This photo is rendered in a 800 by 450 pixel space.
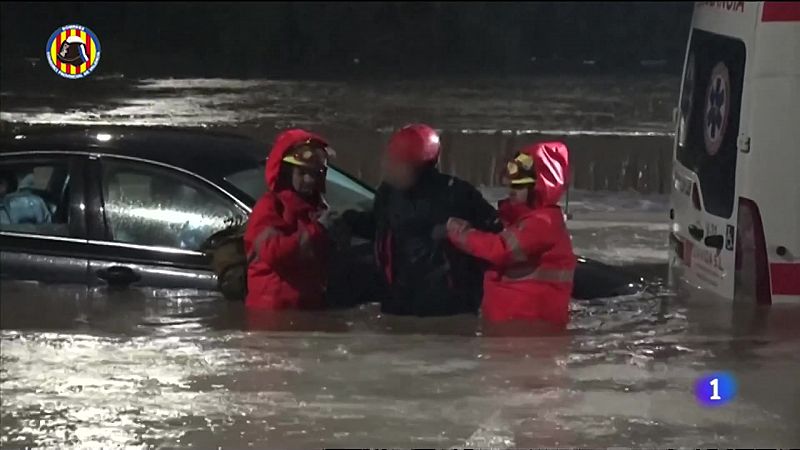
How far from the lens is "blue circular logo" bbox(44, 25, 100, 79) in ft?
28.6

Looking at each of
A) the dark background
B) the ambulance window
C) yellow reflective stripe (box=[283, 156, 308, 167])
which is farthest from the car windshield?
the dark background

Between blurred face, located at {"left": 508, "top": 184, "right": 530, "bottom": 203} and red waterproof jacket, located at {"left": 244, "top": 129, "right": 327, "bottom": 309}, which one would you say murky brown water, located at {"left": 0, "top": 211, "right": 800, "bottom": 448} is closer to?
red waterproof jacket, located at {"left": 244, "top": 129, "right": 327, "bottom": 309}

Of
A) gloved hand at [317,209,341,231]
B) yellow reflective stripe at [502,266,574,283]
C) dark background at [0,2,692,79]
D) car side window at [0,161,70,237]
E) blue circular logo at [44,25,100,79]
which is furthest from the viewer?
dark background at [0,2,692,79]

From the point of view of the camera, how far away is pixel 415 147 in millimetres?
7672

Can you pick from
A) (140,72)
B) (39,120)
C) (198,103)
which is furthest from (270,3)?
(39,120)

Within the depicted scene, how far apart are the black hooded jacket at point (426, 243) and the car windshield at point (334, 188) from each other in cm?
56

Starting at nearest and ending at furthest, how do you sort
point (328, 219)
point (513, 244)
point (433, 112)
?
point (513, 244) < point (328, 219) < point (433, 112)

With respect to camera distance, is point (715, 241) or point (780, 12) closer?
point (780, 12)

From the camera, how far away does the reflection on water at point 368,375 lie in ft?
20.2

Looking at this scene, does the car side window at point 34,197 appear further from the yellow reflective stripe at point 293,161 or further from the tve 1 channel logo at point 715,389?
the tve 1 channel logo at point 715,389

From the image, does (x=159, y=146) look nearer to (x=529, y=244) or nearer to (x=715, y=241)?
(x=529, y=244)

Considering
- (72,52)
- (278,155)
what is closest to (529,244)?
(278,155)

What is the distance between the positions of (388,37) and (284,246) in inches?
1615

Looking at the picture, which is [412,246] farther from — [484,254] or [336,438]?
[336,438]
